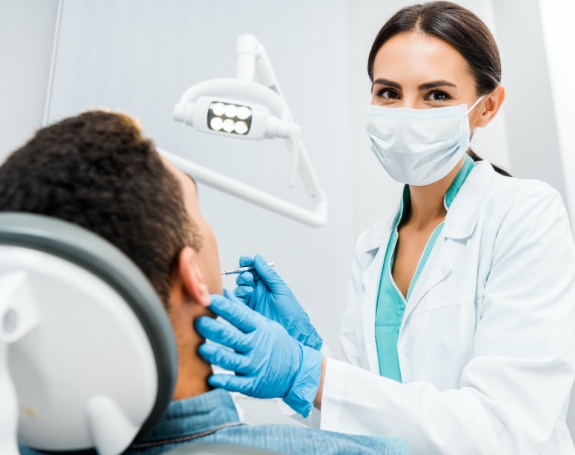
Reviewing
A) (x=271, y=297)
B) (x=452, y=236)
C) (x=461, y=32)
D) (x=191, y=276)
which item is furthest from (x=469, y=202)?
(x=191, y=276)

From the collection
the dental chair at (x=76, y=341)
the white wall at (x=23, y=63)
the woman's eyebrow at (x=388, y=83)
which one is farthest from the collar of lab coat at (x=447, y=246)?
the white wall at (x=23, y=63)

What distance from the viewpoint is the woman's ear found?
1.43 meters

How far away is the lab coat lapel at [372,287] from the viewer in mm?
1377

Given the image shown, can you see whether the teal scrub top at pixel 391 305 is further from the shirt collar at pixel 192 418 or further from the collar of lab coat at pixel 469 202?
the shirt collar at pixel 192 418

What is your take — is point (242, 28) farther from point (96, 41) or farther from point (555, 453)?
point (555, 453)

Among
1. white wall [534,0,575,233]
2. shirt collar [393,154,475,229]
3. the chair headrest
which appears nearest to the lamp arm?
shirt collar [393,154,475,229]

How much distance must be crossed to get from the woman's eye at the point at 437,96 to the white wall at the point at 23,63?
1330 mm

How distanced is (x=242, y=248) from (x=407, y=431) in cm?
110

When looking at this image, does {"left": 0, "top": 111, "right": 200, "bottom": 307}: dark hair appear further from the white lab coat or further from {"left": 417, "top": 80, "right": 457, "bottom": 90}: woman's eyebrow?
{"left": 417, "top": 80, "right": 457, "bottom": 90}: woman's eyebrow

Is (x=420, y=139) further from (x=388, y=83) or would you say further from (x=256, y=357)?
(x=256, y=357)

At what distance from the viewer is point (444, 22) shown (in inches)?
54.5

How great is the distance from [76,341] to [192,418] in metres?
0.23

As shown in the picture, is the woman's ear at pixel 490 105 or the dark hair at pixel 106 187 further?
the woman's ear at pixel 490 105

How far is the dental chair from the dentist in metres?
0.20
